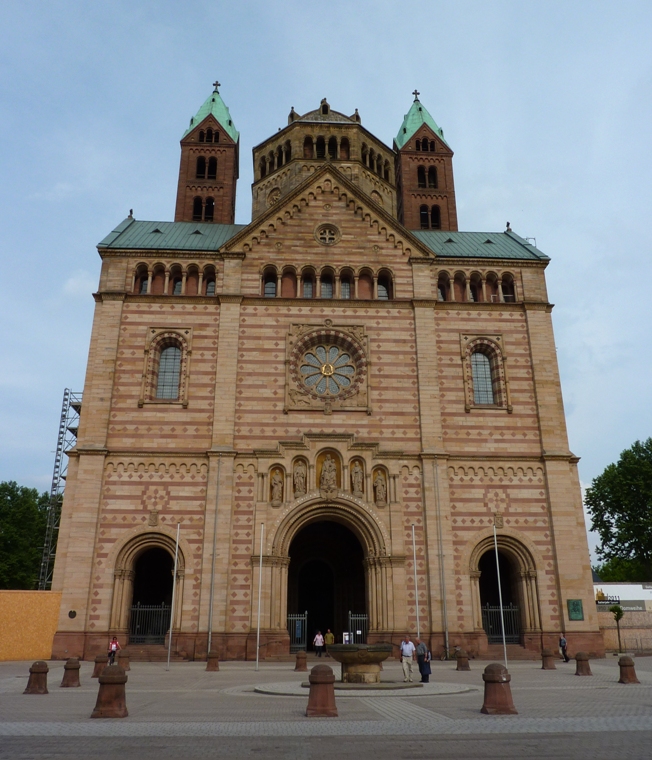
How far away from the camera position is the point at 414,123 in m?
55.2

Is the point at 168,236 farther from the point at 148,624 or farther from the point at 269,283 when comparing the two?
the point at 148,624

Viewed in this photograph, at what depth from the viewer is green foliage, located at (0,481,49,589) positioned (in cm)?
6078

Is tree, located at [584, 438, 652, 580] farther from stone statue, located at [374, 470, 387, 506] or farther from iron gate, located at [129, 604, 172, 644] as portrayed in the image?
iron gate, located at [129, 604, 172, 644]

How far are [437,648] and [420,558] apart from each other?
163 inches

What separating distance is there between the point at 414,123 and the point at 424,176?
18.1ft

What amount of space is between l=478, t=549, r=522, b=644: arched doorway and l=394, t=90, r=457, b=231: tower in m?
25.4

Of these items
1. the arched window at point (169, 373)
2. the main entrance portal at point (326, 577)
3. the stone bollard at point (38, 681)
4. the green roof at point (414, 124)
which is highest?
the green roof at point (414, 124)

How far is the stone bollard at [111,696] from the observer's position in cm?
1402

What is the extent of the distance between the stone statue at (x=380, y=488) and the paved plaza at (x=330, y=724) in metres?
12.6

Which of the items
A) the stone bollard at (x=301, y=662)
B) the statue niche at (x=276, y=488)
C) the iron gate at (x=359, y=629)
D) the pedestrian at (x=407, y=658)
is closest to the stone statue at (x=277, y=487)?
the statue niche at (x=276, y=488)

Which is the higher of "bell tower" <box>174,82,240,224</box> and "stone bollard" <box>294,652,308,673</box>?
"bell tower" <box>174,82,240,224</box>

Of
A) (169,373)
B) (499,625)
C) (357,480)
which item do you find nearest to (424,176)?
(169,373)

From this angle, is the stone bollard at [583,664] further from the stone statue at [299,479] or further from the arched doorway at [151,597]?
the arched doorway at [151,597]

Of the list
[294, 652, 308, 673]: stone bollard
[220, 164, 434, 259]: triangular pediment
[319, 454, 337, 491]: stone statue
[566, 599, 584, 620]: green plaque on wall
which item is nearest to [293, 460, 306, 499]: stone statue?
[319, 454, 337, 491]: stone statue
